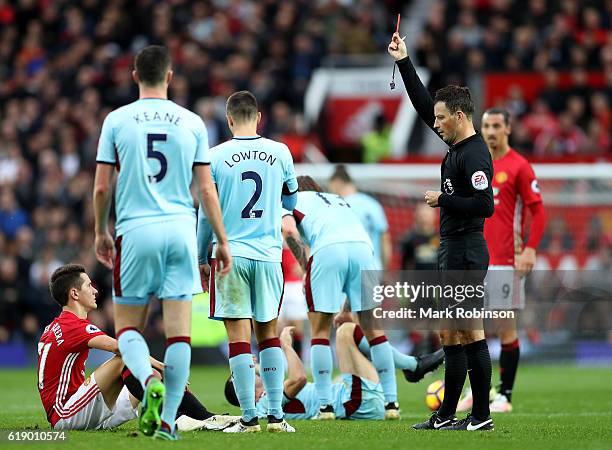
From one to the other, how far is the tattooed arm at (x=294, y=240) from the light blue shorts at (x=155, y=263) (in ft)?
9.37

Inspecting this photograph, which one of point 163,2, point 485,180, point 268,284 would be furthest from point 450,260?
point 163,2

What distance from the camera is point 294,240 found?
432 inches

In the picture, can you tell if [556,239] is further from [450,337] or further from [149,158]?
[149,158]

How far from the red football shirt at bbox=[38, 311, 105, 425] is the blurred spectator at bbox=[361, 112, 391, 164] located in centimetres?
1342

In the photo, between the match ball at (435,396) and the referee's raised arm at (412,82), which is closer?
the referee's raised arm at (412,82)

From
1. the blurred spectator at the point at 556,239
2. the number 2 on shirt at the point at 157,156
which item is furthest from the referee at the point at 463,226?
the blurred spectator at the point at 556,239

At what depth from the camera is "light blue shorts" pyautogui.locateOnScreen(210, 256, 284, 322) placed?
8.96 meters

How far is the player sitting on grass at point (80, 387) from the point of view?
9.05 metres

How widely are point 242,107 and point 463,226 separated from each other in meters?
1.83

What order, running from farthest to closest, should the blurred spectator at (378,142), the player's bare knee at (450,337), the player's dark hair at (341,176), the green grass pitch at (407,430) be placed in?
1. the blurred spectator at (378,142)
2. the player's dark hair at (341,176)
3. the player's bare knee at (450,337)
4. the green grass pitch at (407,430)

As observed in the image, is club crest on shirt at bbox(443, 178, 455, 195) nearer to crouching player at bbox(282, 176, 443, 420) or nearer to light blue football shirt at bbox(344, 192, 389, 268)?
crouching player at bbox(282, 176, 443, 420)

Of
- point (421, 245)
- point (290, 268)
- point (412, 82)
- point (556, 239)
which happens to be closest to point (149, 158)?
point (412, 82)

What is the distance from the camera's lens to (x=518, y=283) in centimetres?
1176

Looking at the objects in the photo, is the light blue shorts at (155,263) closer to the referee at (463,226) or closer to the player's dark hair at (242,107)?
the player's dark hair at (242,107)
